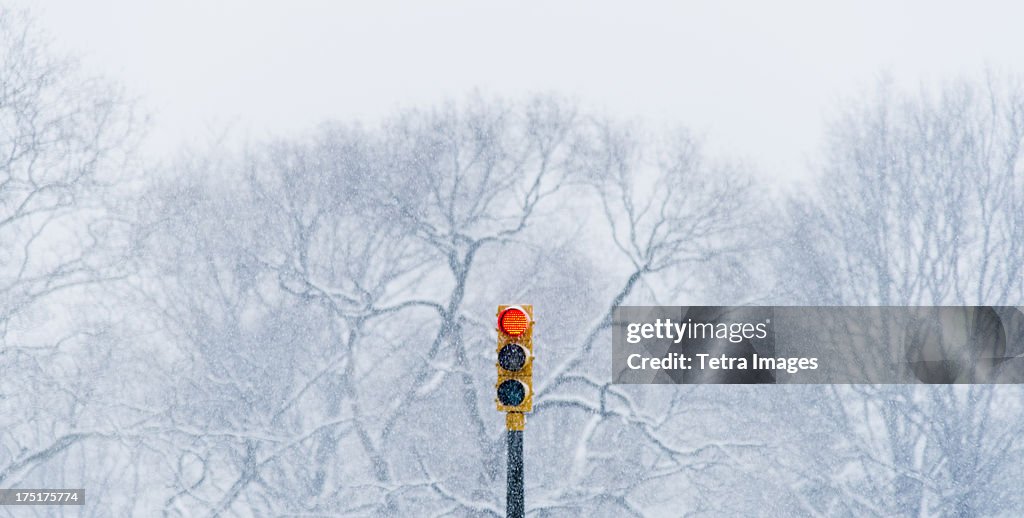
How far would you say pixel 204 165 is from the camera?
24.7 meters

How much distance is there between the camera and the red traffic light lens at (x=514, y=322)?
294 inches

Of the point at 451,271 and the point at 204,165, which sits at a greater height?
the point at 204,165

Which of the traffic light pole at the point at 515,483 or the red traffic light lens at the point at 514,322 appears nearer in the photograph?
the red traffic light lens at the point at 514,322

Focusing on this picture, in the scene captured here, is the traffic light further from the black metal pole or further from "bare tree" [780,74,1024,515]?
"bare tree" [780,74,1024,515]

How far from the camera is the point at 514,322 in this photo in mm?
7473

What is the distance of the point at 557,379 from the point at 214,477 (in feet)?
25.7

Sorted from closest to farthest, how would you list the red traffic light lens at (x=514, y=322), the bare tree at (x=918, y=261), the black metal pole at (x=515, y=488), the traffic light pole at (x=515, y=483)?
the red traffic light lens at (x=514, y=322) → the traffic light pole at (x=515, y=483) → the black metal pole at (x=515, y=488) → the bare tree at (x=918, y=261)

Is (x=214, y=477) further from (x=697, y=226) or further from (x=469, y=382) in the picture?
(x=697, y=226)

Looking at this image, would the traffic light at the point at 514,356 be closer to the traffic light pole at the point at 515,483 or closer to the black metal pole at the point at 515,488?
the traffic light pole at the point at 515,483

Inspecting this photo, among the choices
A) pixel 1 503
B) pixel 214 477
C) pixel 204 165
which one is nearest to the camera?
pixel 1 503

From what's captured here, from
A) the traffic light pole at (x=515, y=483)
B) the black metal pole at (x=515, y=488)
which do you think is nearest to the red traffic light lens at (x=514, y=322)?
the traffic light pole at (x=515, y=483)

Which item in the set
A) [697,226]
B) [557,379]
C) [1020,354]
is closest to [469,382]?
[557,379]

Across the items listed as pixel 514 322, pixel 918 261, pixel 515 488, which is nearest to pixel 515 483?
pixel 515 488

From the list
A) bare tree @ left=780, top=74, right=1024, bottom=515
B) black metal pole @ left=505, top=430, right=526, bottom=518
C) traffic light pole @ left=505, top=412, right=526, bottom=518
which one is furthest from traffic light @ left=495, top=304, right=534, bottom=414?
bare tree @ left=780, top=74, right=1024, bottom=515
